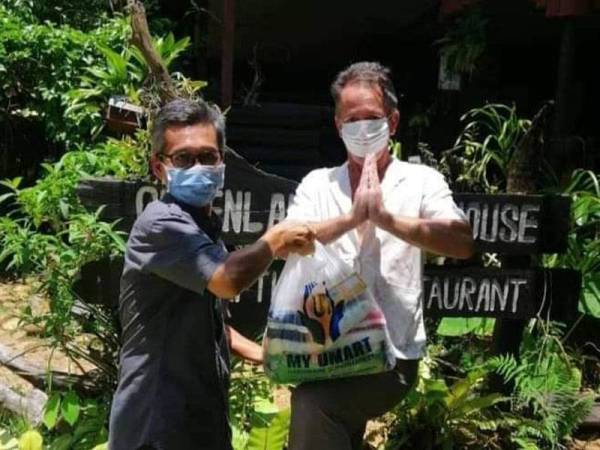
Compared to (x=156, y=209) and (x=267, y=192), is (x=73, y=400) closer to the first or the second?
(x=267, y=192)

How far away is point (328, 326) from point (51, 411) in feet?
5.74

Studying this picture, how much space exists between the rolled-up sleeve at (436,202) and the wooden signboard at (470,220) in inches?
39.1

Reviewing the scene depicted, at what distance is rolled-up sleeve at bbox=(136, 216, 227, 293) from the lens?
7.06 feet

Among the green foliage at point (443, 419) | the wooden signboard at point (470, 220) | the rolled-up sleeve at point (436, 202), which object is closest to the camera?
the rolled-up sleeve at point (436, 202)

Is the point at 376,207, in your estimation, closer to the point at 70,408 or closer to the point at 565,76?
the point at 70,408

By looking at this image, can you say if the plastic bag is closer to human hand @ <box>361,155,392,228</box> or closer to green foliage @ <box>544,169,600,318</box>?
human hand @ <box>361,155,392,228</box>

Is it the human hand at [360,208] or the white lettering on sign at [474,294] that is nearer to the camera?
the human hand at [360,208]

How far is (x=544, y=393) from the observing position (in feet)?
12.8

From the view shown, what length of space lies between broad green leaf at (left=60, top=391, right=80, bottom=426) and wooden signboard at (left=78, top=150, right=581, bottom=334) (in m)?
0.48

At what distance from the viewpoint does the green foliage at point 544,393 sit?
12.7 feet

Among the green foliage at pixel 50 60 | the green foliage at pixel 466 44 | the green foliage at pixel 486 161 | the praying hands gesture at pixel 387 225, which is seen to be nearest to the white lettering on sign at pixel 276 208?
the praying hands gesture at pixel 387 225

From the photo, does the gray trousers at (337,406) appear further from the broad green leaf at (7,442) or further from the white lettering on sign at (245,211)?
the broad green leaf at (7,442)

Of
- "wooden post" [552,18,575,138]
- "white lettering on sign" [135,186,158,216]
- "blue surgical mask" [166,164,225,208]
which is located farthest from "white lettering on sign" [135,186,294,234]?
"wooden post" [552,18,575,138]

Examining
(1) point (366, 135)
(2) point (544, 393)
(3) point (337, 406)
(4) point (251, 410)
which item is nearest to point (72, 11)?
(4) point (251, 410)
